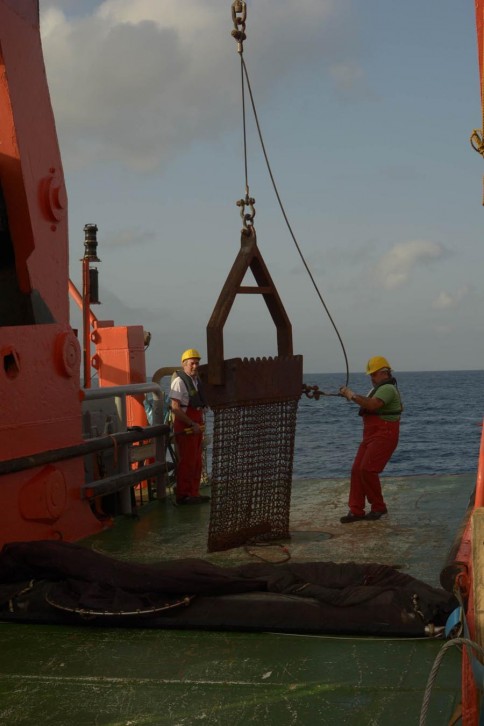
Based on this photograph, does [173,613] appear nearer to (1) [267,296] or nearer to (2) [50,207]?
(1) [267,296]

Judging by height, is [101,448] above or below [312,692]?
above

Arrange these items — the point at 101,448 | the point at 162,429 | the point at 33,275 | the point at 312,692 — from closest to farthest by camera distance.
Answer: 1. the point at 312,692
2. the point at 33,275
3. the point at 101,448
4. the point at 162,429

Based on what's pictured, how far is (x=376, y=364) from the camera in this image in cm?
809

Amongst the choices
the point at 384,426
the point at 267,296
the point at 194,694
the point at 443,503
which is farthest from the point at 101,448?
the point at 194,694

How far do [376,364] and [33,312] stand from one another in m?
3.08

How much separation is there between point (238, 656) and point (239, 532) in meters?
2.43

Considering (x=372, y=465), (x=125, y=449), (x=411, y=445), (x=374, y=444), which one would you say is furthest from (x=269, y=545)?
(x=411, y=445)

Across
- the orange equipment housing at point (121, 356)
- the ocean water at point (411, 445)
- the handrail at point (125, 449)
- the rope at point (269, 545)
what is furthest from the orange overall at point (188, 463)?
the ocean water at point (411, 445)

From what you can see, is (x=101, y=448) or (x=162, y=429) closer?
(x=101, y=448)

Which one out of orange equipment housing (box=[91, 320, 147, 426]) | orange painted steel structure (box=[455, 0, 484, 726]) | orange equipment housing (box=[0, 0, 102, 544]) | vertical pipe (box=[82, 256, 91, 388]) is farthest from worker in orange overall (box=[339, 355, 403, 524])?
orange painted steel structure (box=[455, 0, 484, 726])

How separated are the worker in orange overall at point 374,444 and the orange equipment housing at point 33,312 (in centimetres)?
226

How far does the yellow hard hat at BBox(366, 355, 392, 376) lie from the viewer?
8062mm

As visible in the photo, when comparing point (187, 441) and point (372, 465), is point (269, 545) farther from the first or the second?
point (187, 441)

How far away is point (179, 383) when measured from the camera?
8930mm
